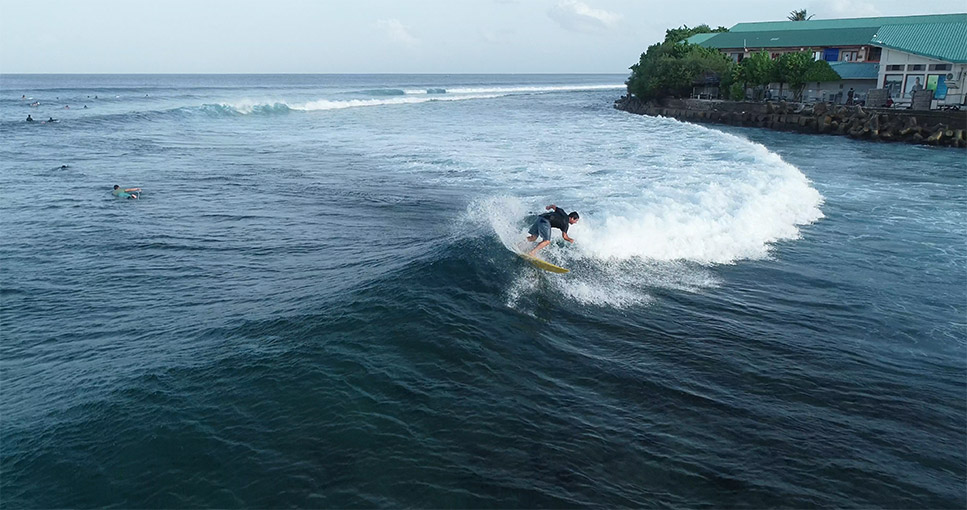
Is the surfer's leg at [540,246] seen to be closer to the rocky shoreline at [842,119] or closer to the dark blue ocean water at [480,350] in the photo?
the dark blue ocean water at [480,350]

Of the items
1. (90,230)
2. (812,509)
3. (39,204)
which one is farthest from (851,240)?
(39,204)

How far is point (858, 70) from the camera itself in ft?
209

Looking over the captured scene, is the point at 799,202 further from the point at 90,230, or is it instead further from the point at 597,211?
the point at 90,230

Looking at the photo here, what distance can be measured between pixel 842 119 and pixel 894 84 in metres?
9.60

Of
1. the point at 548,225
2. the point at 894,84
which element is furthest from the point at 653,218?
the point at 894,84

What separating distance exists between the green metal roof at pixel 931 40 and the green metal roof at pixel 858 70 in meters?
3.52

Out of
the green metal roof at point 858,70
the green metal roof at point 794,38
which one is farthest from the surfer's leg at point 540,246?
the green metal roof at point 794,38

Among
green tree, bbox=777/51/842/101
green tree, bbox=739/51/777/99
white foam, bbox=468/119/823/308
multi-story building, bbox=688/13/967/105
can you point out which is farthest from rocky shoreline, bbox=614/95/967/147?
white foam, bbox=468/119/823/308

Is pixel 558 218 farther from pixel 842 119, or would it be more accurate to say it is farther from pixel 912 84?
pixel 912 84

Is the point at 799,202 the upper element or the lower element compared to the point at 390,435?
upper

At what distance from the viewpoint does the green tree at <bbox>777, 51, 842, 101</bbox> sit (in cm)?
6208

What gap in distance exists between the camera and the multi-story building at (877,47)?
176ft

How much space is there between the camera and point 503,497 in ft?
26.0

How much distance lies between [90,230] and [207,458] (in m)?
15.0
